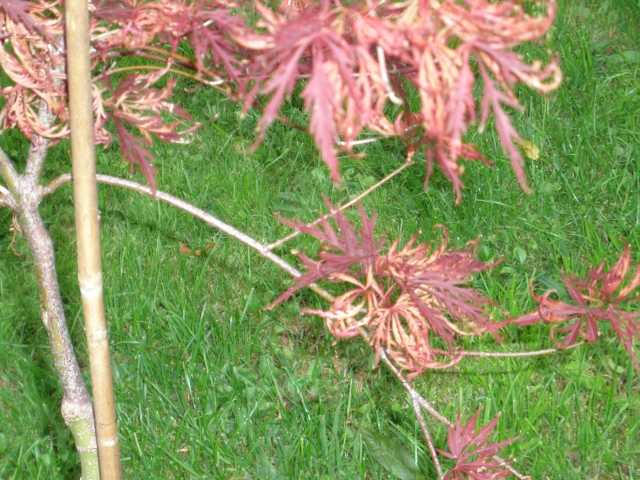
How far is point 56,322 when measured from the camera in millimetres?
1138

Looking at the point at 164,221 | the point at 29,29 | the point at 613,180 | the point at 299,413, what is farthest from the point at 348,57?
the point at 613,180

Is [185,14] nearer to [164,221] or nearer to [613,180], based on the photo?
[164,221]

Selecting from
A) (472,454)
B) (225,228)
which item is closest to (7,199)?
(225,228)

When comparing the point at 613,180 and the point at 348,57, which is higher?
the point at 348,57

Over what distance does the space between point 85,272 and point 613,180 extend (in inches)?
67.8

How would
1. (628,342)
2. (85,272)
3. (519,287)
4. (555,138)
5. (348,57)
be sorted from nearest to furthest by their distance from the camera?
(348,57) → (85,272) → (628,342) → (519,287) → (555,138)

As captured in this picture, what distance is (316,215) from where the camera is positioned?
2209 mm

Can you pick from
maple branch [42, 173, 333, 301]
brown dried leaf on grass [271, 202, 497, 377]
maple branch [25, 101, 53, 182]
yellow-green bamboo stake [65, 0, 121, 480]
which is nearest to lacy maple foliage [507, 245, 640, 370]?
brown dried leaf on grass [271, 202, 497, 377]

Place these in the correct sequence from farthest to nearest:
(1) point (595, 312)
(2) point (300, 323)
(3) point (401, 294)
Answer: (2) point (300, 323)
(1) point (595, 312)
(3) point (401, 294)

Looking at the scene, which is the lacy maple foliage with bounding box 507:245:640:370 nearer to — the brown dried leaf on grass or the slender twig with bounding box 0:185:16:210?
the brown dried leaf on grass

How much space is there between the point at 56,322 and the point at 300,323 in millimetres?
992

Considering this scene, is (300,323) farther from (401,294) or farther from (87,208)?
(87,208)

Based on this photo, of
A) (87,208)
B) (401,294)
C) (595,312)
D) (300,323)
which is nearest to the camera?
Result: (87,208)

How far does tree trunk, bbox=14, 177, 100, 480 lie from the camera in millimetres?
1099
